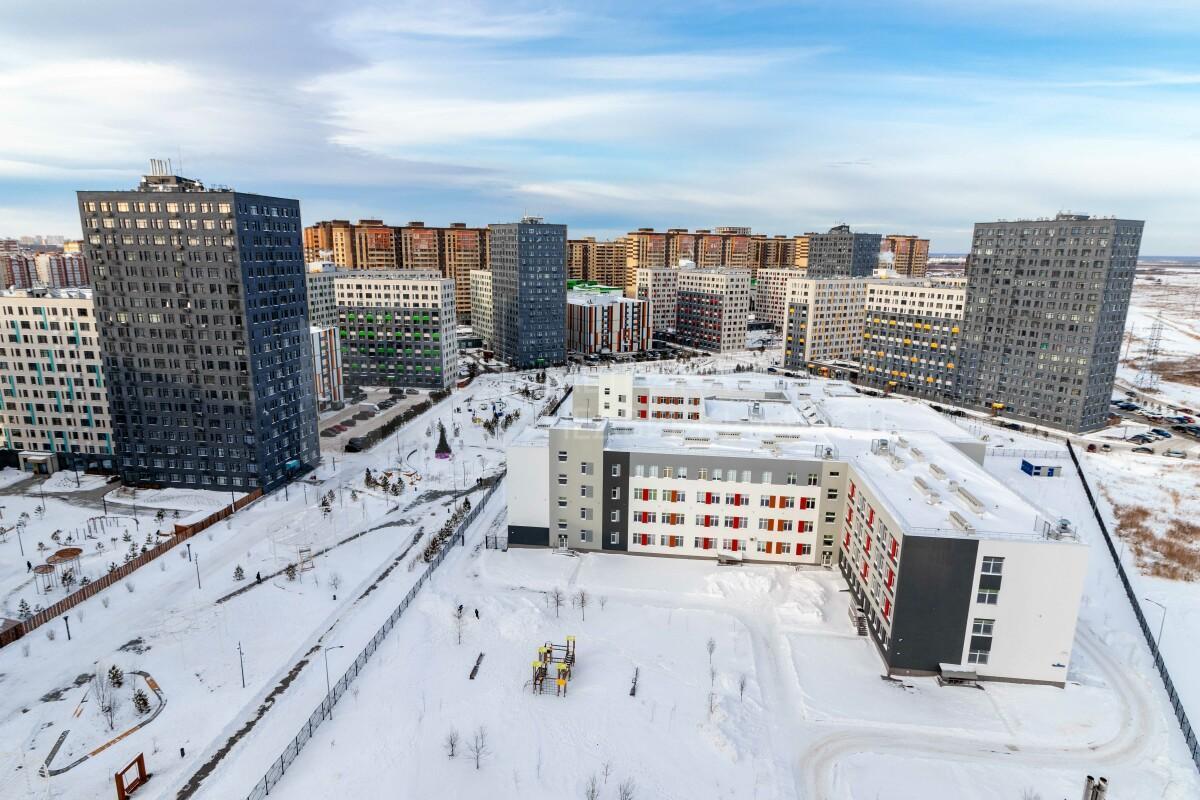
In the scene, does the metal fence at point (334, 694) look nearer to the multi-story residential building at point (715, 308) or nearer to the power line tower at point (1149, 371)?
the multi-story residential building at point (715, 308)

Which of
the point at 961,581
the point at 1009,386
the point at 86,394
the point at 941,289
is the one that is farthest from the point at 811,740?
the point at 941,289

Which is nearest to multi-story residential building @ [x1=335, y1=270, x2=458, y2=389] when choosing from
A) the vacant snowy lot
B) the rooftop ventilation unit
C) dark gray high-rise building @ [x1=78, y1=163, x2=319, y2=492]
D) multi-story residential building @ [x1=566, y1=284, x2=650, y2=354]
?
multi-story residential building @ [x1=566, y1=284, x2=650, y2=354]

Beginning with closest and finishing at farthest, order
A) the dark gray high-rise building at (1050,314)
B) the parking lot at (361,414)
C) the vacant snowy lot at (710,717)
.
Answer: the vacant snowy lot at (710,717) < the parking lot at (361,414) < the dark gray high-rise building at (1050,314)

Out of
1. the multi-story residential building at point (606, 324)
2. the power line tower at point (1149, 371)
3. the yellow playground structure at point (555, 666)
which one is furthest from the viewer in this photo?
the multi-story residential building at point (606, 324)

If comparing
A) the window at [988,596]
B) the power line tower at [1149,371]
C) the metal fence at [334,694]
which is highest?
the window at [988,596]

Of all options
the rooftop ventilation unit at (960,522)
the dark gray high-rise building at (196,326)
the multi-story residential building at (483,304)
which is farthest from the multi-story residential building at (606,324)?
the rooftop ventilation unit at (960,522)

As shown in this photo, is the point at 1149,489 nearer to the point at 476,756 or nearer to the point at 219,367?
the point at 476,756

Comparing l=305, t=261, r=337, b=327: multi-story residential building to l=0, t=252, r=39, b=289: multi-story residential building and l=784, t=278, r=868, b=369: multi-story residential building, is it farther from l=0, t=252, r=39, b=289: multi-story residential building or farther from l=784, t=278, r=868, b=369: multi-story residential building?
l=784, t=278, r=868, b=369: multi-story residential building

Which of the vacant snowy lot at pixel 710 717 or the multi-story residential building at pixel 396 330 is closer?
the vacant snowy lot at pixel 710 717
